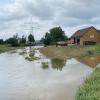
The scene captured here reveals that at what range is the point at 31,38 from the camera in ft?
449

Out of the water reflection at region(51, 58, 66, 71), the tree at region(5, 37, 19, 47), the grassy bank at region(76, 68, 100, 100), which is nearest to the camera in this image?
the grassy bank at region(76, 68, 100, 100)

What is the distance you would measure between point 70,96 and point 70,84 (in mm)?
→ 4215

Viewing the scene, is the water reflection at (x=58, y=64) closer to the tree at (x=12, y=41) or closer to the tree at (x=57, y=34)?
the tree at (x=57, y=34)

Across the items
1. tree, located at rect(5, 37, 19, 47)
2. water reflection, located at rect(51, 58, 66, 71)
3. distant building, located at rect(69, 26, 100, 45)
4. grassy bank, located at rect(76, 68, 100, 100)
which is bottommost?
water reflection, located at rect(51, 58, 66, 71)

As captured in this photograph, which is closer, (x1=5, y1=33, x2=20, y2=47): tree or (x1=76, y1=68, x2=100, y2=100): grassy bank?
(x1=76, y1=68, x2=100, y2=100): grassy bank

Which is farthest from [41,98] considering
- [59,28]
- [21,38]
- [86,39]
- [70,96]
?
[21,38]

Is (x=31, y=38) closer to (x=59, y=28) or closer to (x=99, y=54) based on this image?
(x=59, y=28)

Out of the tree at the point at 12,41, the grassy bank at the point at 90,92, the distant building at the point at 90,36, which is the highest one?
the distant building at the point at 90,36

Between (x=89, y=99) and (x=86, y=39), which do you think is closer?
(x=89, y=99)

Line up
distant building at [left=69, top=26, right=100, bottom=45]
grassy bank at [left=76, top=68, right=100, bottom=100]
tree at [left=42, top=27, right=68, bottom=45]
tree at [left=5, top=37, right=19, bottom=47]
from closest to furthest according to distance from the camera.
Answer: grassy bank at [left=76, top=68, right=100, bottom=100] < distant building at [left=69, top=26, right=100, bottom=45] < tree at [left=42, top=27, right=68, bottom=45] < tree at [left=5, top=37, right=19, bottom=47]

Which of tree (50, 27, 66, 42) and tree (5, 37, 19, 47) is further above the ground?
tree (50, 27, 66, 42)

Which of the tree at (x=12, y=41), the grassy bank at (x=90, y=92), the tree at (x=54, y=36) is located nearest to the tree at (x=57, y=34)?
the tree at (x=54, y=36)

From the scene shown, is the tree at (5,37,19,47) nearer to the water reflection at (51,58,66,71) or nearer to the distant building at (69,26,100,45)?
the distant building at (69,26,100,45)

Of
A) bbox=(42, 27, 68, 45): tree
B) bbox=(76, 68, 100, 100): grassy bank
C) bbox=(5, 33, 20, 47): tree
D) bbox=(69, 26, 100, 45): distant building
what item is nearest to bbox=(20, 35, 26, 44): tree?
bbox=(5, 33, 20, 47): tree
